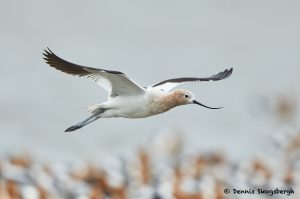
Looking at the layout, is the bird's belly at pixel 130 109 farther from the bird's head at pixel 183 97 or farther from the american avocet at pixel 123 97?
the bird's head at pixel 183 97

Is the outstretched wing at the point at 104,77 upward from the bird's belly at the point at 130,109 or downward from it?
upward

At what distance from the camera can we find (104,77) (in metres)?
7.32

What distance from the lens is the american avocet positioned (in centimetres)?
722

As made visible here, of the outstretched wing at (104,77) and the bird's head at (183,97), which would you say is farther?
the bird's head at (183,97)

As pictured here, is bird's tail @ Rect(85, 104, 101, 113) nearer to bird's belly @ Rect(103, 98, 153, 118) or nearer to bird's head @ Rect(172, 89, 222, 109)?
bird's belly @ Rect(103, 98, 153, 118)

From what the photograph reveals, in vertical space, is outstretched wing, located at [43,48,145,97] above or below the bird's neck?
above

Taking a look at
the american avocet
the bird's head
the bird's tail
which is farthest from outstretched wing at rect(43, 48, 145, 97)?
the bird's head

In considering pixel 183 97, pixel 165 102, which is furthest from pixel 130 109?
pixel 183 97

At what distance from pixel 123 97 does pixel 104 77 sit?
199 mm

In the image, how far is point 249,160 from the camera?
39.5ft

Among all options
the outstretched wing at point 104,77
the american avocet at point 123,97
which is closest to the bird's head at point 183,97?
the american avocet at point 123,97

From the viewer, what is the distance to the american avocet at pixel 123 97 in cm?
722

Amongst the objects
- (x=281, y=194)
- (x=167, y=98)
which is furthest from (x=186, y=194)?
(x=167, y=98)

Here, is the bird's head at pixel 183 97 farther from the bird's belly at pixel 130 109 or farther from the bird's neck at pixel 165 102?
the bird's belly at pixel 130 109
